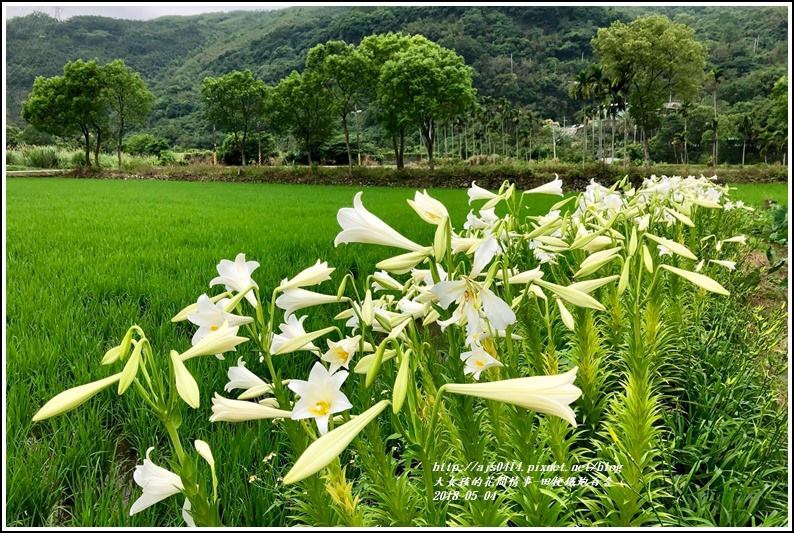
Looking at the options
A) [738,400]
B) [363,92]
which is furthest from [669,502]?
[363,92]

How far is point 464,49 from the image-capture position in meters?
52.4

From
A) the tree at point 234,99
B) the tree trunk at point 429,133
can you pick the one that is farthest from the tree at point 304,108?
the tree trunk at point 429,133

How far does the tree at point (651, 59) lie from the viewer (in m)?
30.5

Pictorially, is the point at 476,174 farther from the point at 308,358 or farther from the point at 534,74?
the point at 534,74

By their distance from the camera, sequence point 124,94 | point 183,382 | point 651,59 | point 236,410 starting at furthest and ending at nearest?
point 124,94 → point 651,59 → point 236,410 → point 183,382

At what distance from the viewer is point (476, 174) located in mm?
24500

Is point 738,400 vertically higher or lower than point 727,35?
lower

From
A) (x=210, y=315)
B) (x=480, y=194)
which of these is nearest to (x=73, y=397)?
(x=210, y=315)

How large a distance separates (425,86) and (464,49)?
89.1 feet

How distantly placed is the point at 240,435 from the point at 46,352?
1.48m

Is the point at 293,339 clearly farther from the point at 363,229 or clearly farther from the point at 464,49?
the point at 464,49

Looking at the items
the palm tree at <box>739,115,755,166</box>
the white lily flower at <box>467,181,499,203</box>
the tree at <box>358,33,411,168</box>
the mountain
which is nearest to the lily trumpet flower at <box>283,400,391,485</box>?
the white lily flower at <box>467,181,499,203</box>

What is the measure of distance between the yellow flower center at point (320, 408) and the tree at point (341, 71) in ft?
99.4

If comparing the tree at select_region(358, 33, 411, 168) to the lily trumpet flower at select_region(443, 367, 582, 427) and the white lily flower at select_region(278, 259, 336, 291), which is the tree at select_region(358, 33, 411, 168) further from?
the lily trumpet flower at select_region(443, 367, 582, 427)
